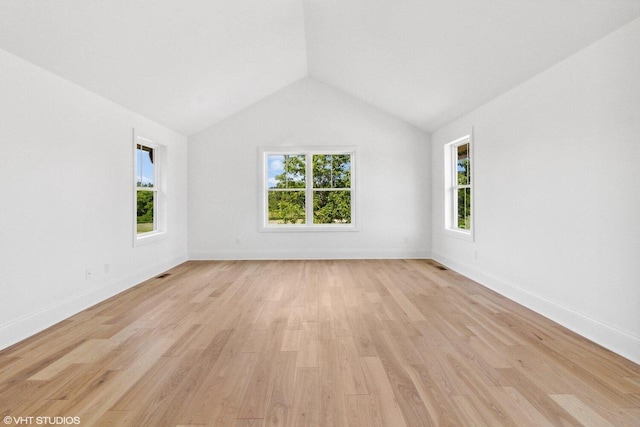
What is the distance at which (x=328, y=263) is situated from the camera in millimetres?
5793

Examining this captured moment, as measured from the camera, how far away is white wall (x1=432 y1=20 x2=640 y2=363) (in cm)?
229

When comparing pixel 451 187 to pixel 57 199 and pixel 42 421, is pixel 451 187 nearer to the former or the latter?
pixel 57 199

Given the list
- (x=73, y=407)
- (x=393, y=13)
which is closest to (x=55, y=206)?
(x=73, y=407)

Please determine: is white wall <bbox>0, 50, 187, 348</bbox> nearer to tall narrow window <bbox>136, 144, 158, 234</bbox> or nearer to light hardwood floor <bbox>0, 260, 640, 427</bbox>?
light hardwood floor <bbox>0, 260, 640, 427</bbox>

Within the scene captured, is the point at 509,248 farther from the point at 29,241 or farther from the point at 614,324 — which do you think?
the point at 29,241

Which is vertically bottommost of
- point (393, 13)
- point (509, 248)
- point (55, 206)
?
point (509, 248)

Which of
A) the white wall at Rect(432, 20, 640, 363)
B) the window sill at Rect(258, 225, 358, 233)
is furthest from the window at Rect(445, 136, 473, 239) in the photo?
the window sill at Rect(258, 225, 358, 233)

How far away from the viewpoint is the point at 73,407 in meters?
1.72

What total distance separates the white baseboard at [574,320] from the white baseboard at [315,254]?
1.96m

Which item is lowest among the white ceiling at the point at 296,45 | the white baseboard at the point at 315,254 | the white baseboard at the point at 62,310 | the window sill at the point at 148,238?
the white baseboard at the point at 62,310

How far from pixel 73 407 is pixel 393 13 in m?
3.96

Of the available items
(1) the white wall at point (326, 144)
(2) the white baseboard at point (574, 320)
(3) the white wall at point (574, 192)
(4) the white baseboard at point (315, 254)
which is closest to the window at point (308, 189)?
(1) the white wall at point (326, 144)

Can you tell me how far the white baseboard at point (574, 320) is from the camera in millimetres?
2262

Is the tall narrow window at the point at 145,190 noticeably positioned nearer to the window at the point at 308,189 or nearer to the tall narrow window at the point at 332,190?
the window at the point at 308,189
